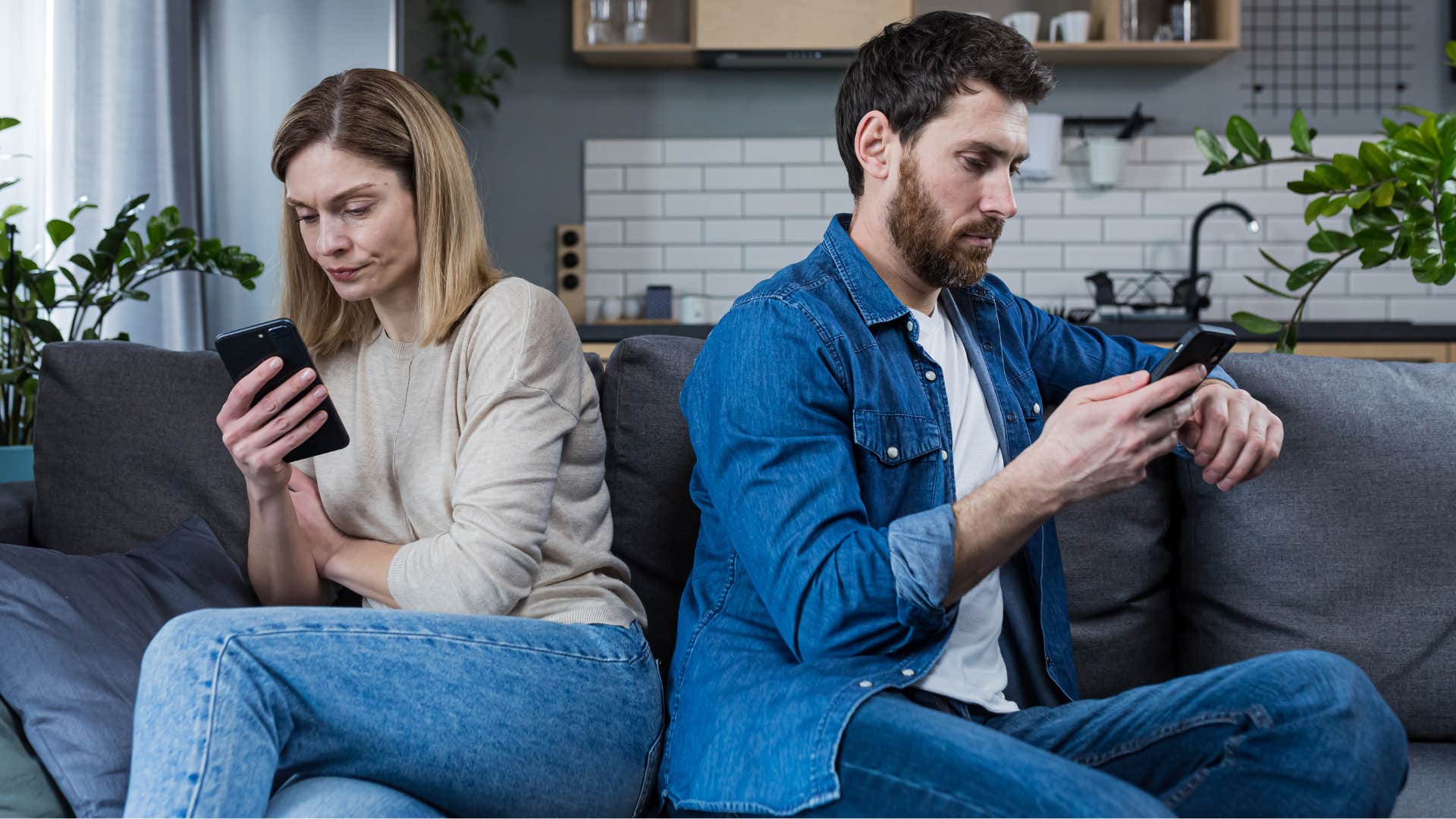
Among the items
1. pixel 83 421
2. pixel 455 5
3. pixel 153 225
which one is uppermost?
pixel 455 5

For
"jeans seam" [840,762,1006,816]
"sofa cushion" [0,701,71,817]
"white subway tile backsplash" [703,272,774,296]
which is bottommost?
"sofa cushion" [0,701,71,817]

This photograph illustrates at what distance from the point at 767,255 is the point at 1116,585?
9.88 ft

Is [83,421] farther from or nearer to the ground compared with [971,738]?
farther from the ground

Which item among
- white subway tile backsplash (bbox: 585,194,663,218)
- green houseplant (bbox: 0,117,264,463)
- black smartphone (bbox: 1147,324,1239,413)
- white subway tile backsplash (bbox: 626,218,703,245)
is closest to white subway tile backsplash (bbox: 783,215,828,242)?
white subway tile backsplash (bbox: 626,218,703,245)

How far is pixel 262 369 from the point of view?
1359 mm

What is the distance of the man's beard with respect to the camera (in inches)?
54.1

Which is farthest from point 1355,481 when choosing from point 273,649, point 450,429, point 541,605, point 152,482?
point 152,482

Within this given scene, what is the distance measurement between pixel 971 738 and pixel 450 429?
744mm

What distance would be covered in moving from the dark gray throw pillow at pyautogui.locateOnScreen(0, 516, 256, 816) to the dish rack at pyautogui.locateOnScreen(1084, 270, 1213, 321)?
10.0ft

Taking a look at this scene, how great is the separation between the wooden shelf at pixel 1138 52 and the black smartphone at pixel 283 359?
131 inches

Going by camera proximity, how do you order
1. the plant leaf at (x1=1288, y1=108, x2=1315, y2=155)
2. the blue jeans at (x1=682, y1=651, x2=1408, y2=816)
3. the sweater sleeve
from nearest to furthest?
the blue jeans at (x1=682, y1=651, x2=1408, y2=816) < the sweater sleeve < the plant leaf at (x1=1288, y1=108, x2=1315, y2=155)

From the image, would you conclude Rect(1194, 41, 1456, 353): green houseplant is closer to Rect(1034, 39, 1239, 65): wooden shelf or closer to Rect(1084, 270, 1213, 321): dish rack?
Rect(1084, 270, 1213, 321): dish rack

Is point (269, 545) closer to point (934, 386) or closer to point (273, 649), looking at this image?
point (273, 649)

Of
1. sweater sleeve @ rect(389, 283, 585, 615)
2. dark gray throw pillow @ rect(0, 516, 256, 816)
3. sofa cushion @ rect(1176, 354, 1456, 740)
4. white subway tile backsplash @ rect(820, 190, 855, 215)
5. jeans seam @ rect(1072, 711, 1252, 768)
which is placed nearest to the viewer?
jeans seam @ rect(1072, 711, 1252, 768)
